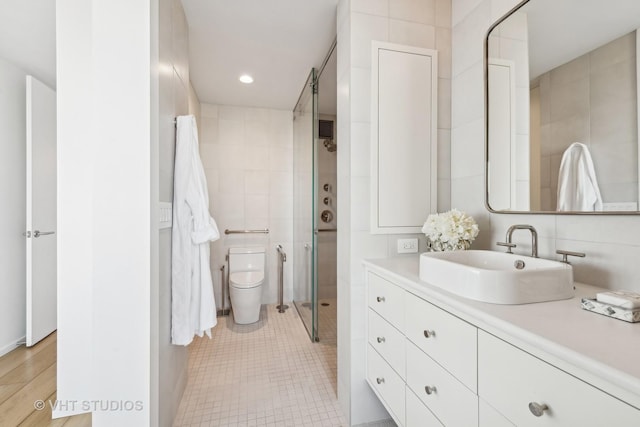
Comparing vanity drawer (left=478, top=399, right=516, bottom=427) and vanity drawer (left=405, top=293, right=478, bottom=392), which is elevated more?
vanity drawer (left=405, top=293, right=478, bottom=392)

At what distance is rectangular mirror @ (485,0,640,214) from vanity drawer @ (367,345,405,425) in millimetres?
913

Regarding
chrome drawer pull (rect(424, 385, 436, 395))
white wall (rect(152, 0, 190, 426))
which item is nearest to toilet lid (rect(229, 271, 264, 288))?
white wall (rect(152, 0, 190, 426))

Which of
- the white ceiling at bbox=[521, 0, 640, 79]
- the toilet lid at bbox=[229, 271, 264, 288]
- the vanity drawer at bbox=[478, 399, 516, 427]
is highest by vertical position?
the white ceiling at bbox=[521, 0, 640, 79]

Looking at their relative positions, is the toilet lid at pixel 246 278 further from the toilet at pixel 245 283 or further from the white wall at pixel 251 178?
the white wall at pixel 251 178

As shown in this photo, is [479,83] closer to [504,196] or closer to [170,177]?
[504,196]

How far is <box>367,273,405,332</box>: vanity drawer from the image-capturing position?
3.83ft

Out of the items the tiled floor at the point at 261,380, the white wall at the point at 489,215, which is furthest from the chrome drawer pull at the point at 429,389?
the tiled floor at the point at 261,380

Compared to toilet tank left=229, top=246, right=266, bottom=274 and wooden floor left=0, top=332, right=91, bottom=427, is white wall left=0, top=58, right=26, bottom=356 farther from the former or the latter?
toilet tank left=229, top=246, right=266, bottom=274

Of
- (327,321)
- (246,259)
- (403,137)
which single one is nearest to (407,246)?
(403,137)

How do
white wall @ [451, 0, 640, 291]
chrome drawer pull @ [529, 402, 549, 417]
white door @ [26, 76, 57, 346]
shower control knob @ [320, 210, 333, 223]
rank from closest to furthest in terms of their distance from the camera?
chrome drawer pull @ [529, 402, 549, 417] < white wall @ [451, 0, 640, 291] < shower control knob @ [320, 210, 333, 223] < white door @ [26, 76, 57, 346]

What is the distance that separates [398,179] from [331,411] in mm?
1377

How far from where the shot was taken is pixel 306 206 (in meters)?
2.69

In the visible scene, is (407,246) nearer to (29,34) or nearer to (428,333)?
(428,333)

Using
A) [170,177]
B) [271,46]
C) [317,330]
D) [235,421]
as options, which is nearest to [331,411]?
[235,421]
